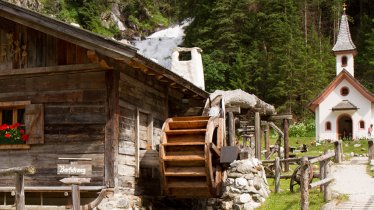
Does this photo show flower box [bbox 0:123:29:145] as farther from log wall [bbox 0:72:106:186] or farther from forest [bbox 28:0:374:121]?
forest [bbox 28:0:374:121]

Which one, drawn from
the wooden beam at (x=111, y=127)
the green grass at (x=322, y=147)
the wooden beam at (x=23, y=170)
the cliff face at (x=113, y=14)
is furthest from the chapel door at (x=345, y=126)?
the wooden beam at (x=23, y=170)

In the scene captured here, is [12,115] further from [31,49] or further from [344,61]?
[344,61]

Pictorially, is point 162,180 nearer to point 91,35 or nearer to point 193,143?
point 193,143

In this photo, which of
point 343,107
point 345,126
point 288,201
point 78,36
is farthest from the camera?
point 345,126

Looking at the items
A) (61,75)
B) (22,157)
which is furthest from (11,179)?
(61,75)

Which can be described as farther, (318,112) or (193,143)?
(318,112)

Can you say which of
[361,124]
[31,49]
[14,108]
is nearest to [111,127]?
[14,108]

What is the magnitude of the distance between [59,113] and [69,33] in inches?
65.3

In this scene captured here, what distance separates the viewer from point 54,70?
9656mm

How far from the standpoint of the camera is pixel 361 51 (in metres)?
47.6

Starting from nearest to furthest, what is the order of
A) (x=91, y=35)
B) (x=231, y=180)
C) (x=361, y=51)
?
(x=91, y=35) < (x=231, y=180) < (x=361, y=51)

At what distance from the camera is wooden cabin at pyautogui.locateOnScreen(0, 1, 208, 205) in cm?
934

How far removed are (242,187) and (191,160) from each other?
144cm

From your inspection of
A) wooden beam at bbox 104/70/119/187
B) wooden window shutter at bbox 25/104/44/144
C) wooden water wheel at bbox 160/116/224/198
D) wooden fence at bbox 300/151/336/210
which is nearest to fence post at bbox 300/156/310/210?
wooden fence at bbox 300/151/336/210
